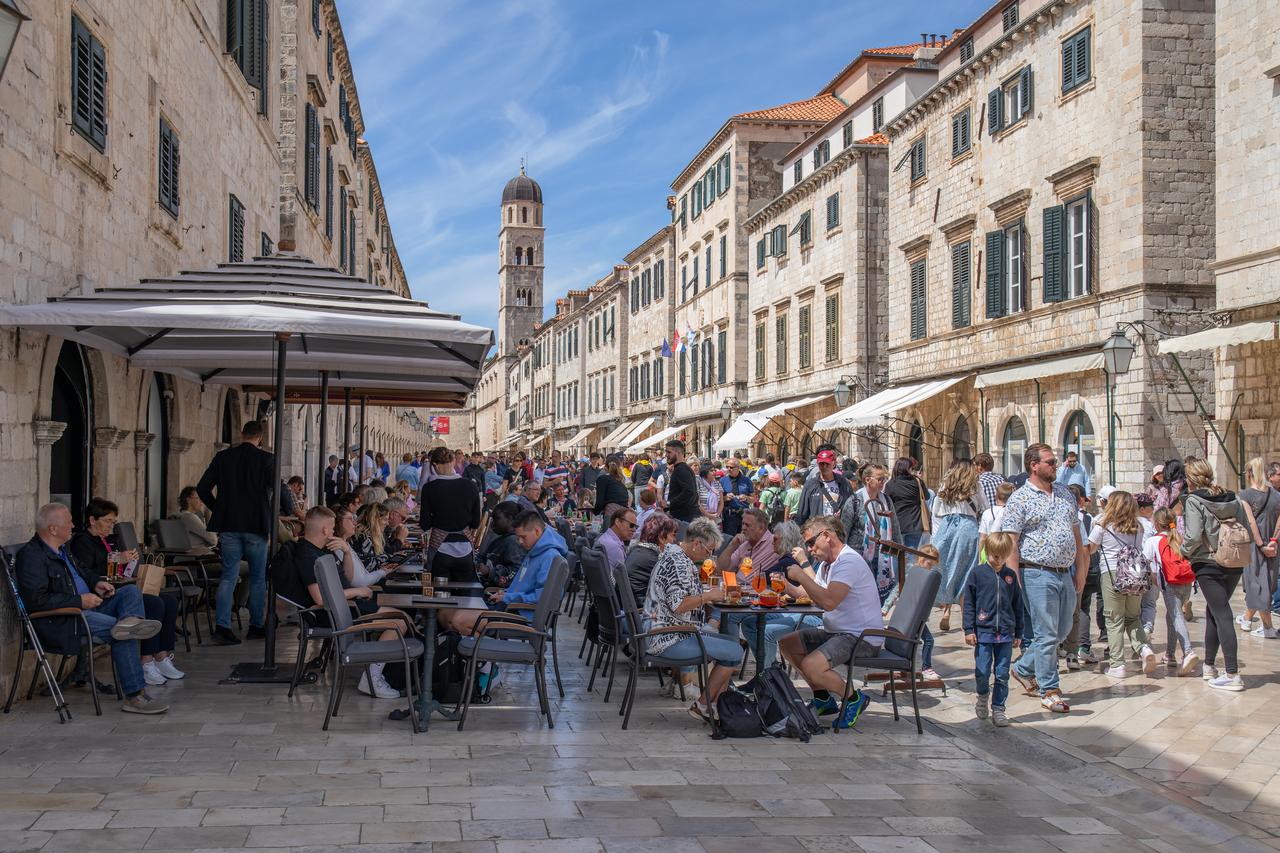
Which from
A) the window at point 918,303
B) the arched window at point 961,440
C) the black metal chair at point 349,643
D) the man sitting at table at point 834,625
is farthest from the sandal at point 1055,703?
the window at point 918,303

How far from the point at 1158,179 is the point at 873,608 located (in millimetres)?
12851

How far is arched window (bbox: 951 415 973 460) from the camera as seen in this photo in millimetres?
23641

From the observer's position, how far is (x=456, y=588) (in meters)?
8.75

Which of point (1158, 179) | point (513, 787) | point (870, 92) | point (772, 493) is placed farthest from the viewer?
point (870, 92)

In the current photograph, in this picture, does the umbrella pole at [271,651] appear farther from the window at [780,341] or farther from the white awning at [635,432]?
the white awning at [635,432]

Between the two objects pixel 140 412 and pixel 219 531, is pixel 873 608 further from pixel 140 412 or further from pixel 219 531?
pixel 140 412

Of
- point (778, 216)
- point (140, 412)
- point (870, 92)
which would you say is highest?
point (870, 92)

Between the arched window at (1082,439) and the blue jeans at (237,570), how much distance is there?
13.2 m

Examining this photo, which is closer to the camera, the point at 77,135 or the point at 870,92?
the point at 77,135

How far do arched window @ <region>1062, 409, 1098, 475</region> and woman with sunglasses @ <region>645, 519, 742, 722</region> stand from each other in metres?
12.9

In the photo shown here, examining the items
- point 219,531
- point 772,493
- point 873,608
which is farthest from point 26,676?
point 772,493

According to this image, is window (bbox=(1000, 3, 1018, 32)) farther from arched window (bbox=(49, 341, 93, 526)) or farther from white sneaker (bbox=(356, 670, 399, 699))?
white sneaker (bbox=(356, 670, 399, 699))

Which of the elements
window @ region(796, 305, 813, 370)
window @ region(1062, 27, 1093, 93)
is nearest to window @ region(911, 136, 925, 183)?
window @ region(1062, 27, 1093, 93)

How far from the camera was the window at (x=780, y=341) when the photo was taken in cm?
3434
